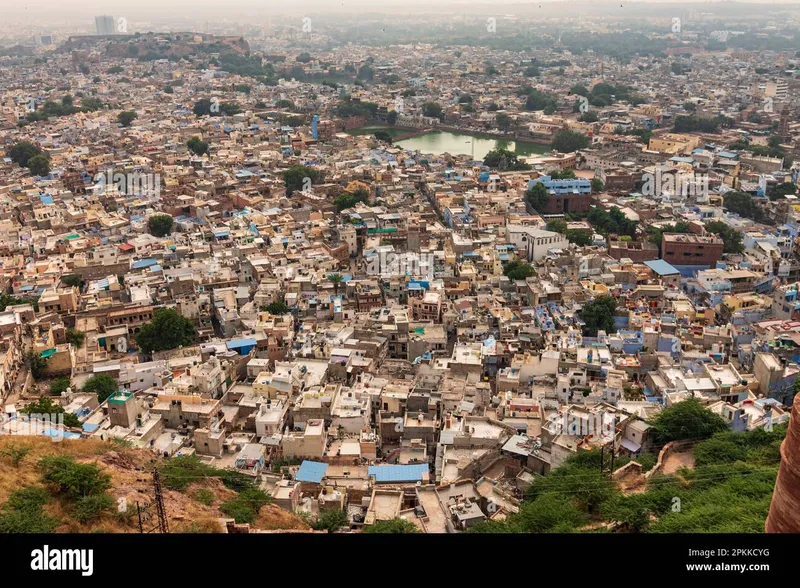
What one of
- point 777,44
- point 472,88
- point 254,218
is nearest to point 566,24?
point 777,44

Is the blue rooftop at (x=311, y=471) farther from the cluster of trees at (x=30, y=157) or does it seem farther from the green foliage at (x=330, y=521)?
the cluster of trees at (x=30, y=157)

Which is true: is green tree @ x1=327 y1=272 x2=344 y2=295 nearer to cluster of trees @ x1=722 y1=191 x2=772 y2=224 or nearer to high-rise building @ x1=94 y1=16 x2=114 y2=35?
cluster of trees @ x1=722 y1=191 x2=772 y2=224

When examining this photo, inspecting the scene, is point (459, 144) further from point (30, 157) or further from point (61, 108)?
point (61, 108)

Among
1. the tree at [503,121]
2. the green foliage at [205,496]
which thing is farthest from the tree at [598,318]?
the tree at [503,121]

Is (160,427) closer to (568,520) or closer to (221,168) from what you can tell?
(568,520)

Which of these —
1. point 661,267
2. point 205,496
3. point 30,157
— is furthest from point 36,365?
point 30,157
